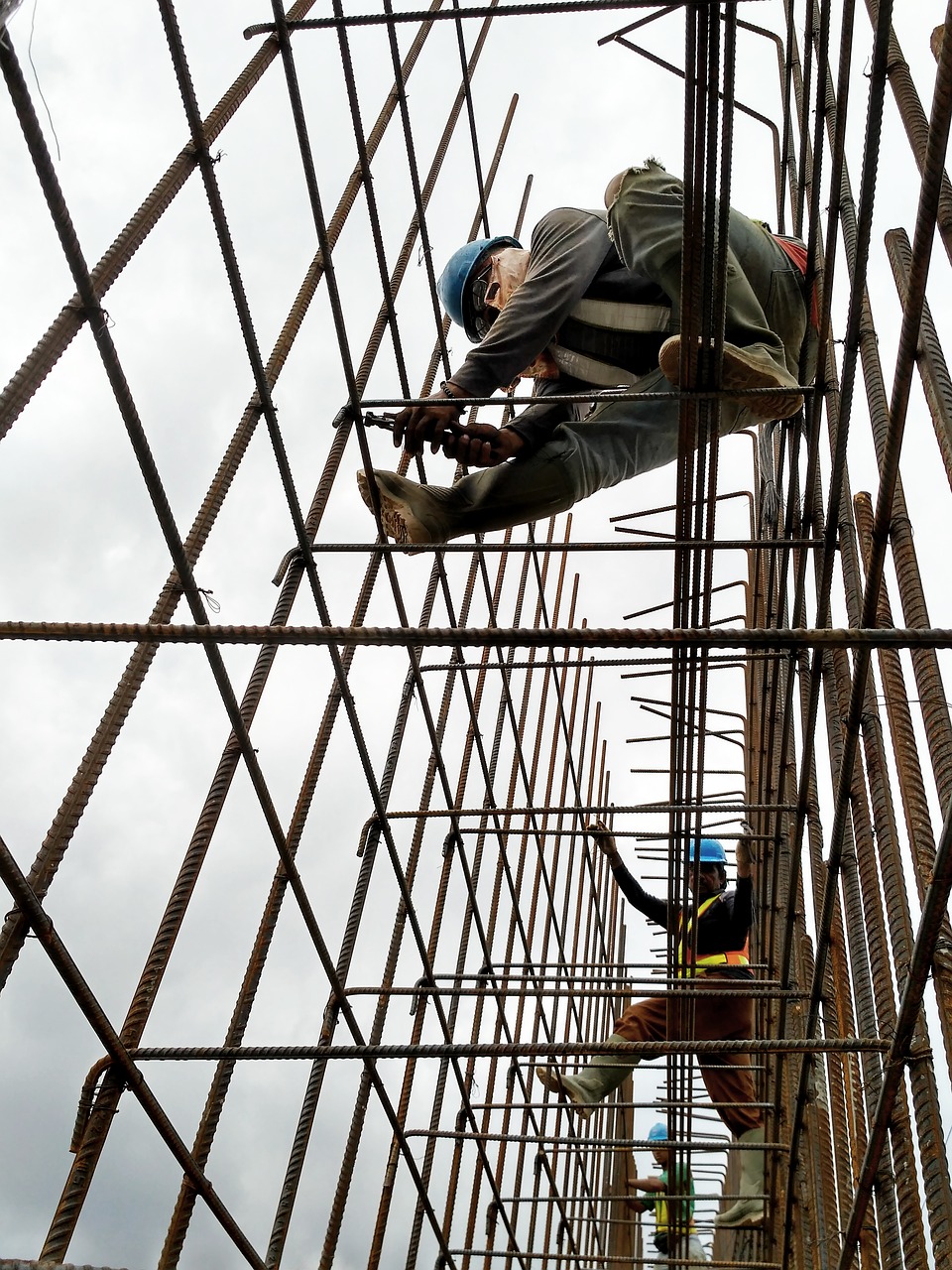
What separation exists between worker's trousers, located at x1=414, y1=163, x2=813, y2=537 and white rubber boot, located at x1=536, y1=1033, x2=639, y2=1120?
298 centimetres

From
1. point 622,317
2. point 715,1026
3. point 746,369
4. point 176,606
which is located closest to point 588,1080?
point 715,1026

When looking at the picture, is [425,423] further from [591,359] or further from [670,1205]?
[670,1205]

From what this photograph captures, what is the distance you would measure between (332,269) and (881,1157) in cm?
228

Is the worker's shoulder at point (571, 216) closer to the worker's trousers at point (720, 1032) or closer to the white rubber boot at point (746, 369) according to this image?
the white rubber boot at point (746, 369)

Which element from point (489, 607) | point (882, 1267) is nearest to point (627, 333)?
point (489, 607)

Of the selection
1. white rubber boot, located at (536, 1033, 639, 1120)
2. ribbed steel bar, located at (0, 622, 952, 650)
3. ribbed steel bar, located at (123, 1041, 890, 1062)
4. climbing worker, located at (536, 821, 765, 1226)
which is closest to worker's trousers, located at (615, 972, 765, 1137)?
climbing worker, located at (536, 821, 765, 1226)

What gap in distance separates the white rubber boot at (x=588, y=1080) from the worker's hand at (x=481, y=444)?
123 inches

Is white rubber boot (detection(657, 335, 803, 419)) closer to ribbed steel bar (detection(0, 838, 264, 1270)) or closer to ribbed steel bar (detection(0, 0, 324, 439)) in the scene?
ribbed steel bar (detection(0, 0, 324, 439))

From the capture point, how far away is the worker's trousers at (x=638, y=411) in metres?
3.56

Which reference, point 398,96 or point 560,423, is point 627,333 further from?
point 398,96

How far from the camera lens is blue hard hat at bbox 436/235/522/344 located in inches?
165

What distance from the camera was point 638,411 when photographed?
3869 mm

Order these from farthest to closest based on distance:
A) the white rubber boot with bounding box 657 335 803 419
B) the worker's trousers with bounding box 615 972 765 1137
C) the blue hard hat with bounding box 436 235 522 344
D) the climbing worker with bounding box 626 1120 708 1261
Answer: the worker's trousers with bounding box 615 972 765 1137 < the climbing worker with bounding box 626 1120 708 1261 < the blue hard hat with bounding box 436 235 522 344 < the white rubber boot with bounding box 657 335 803 419

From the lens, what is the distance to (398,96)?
11.6ft
